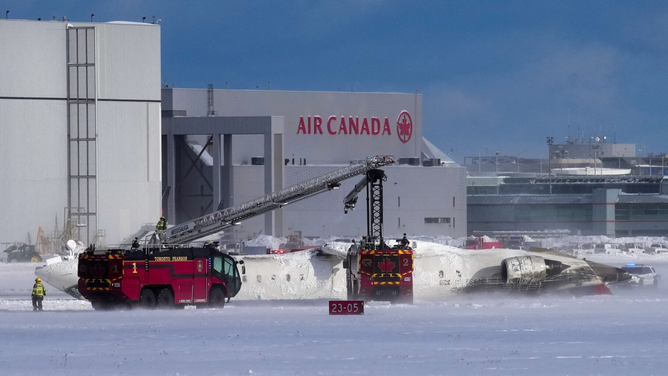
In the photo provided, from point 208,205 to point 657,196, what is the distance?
64.1 meters

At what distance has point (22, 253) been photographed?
82.1 meters

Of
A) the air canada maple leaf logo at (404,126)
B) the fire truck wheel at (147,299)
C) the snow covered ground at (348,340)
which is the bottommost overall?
the snow covered ground at (348,340)

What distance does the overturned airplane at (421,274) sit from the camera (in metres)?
46.3

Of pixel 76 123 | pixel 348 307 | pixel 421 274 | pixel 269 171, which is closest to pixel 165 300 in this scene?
pixel 348 307

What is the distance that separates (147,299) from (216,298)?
9.99ft

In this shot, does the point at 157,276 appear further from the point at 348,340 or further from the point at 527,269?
the point at 527,269

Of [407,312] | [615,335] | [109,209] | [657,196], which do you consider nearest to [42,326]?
[407,312]

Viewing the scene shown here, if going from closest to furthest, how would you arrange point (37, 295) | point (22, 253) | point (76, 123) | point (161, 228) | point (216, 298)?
point (37, 295)
point (216, 298)
point (161, 228)
point (22, 253)
point (76, 123)

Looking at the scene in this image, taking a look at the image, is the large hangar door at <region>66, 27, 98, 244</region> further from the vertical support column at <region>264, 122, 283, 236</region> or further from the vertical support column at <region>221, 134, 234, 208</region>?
the vertical support column at <region>221, 134, 234, 208</region>

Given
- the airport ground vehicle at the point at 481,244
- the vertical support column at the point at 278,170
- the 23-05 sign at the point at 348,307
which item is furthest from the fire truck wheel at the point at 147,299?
the vertical support column at the point at 278,170

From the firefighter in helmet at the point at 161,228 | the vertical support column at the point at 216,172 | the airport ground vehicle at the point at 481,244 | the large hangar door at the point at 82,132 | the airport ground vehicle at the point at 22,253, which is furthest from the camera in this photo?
the vertical support column at the point at 216,172

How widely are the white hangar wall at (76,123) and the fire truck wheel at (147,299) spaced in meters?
45.6

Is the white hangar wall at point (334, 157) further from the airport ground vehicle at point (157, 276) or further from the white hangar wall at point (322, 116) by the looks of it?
the airport ground vehicle at point (157, 276)

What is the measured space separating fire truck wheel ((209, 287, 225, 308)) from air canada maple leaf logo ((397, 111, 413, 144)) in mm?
77761
